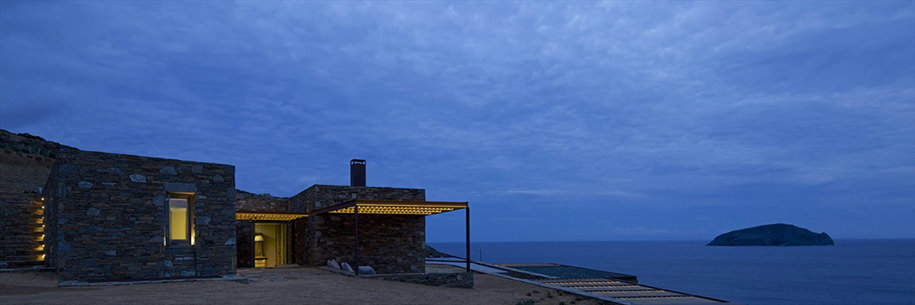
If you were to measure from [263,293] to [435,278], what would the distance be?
7102 millimetres

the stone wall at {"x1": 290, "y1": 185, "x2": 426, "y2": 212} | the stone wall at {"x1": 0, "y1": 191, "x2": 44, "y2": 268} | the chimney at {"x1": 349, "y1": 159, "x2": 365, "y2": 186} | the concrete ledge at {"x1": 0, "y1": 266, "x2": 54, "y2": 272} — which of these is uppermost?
the chimney at {"x1": 349, "y1": 159, "x2": 365, "y2": 186}

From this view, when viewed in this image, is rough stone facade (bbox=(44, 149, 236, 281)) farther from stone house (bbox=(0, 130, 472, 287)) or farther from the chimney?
the chimney

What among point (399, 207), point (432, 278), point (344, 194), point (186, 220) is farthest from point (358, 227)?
point (186, 220)

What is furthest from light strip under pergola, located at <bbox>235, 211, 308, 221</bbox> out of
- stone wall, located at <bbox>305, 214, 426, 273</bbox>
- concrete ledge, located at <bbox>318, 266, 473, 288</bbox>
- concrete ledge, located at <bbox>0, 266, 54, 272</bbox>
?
concrete ledge, located at <bbox>0, 266, 54, 272</bbox>

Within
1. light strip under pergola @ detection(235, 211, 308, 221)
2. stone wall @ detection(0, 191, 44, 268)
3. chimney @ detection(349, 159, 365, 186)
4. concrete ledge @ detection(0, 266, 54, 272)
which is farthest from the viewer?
chimney @ detection(349, 159, 365, 186)

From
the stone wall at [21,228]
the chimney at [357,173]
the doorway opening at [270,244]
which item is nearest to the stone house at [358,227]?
the chimney at [357,173]

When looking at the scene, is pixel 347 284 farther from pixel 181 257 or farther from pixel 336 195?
pixel 336 195

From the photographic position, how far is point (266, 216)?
73.6ft

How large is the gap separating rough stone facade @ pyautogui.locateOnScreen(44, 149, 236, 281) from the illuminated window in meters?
0.20

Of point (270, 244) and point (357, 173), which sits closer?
point (357, 173)

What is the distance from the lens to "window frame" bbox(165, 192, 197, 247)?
14398 millimetres

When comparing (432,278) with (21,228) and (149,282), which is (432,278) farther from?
(21,228)

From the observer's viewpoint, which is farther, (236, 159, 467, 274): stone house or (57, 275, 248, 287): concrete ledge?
(236, 159, 467, 274): stone house

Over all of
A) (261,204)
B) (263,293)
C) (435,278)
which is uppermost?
(261,204)
